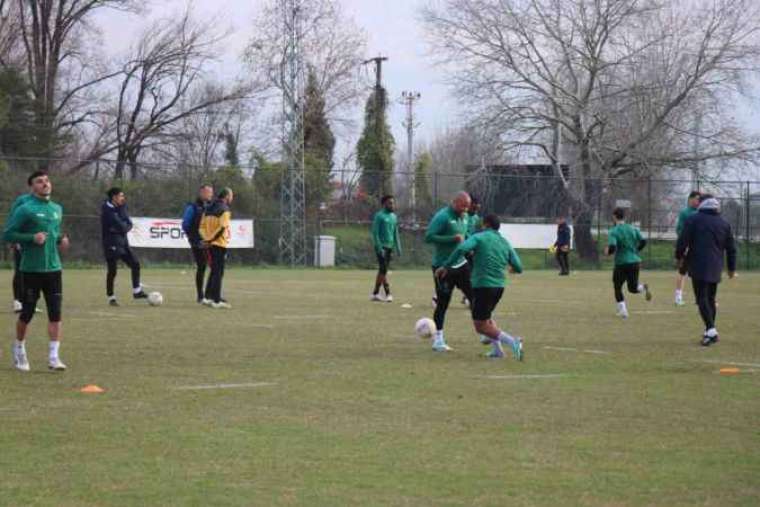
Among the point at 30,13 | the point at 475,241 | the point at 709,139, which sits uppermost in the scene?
the point at 30,13

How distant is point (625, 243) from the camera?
20141 mm

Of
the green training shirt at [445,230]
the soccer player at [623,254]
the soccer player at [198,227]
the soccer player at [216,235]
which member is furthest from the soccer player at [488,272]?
the soccer player at [198,227]

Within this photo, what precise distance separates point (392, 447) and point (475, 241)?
5.72 metres

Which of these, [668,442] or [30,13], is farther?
[30,13]

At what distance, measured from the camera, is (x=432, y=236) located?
15.4 metres

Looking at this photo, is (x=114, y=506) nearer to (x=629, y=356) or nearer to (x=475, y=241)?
(x=475, y=241)

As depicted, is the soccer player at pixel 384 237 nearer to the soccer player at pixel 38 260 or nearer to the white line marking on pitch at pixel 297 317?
the white line marking on pitch at pixel 297 317

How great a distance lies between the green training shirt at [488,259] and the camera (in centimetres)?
1334

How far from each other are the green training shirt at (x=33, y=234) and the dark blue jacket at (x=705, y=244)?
7.80 metres

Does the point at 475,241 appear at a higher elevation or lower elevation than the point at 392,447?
higher

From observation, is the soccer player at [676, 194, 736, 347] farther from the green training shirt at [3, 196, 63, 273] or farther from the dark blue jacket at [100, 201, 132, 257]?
the dark blue jacket at [100, 201, 132, 257]

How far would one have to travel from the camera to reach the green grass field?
6688 mm

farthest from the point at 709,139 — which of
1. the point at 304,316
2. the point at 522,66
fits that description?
the point at 304,316

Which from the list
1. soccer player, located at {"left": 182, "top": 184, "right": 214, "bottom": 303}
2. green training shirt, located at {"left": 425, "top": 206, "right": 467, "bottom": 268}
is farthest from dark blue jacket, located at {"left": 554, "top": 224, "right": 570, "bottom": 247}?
green training shirt, located at {"left": 425, "top": 206, "right": 467, "bottom": 268}
